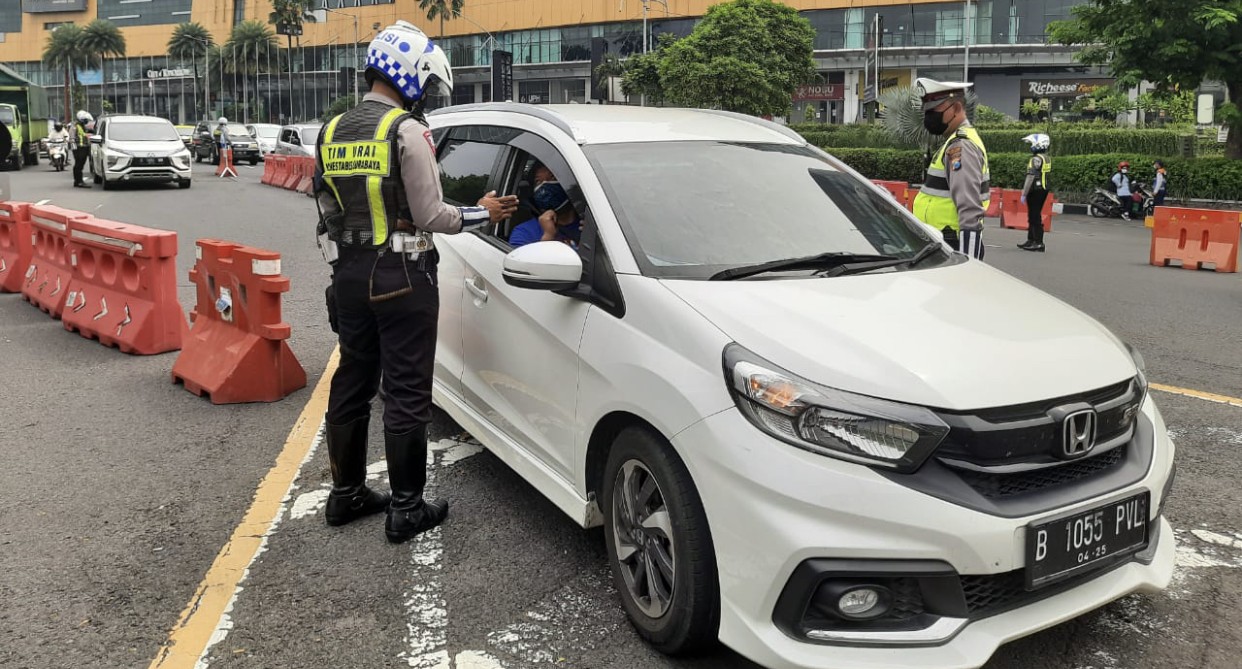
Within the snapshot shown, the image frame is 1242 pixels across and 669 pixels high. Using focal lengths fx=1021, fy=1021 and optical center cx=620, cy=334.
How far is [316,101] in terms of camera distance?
10062 cm

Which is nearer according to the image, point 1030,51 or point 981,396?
point 981,396

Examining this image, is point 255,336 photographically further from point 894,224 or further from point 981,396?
point 981,396

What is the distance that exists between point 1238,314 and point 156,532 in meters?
9.71

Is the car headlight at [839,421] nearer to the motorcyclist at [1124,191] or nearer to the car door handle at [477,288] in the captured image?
the car door handle at [477,288]

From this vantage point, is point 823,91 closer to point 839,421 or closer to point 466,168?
point 466,168

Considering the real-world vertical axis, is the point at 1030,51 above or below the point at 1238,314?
above

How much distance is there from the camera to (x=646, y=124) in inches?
169

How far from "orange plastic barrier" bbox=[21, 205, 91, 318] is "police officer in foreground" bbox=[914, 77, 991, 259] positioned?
656cm

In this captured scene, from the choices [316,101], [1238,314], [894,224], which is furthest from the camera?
[316,101]

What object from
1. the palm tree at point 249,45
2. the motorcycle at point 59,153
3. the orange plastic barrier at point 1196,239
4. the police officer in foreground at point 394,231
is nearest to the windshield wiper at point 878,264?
the police officer in foreground at point 394,231

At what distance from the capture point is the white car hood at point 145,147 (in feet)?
80.3

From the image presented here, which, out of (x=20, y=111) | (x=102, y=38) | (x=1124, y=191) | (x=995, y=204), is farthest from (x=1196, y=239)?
(x=102, y=38)

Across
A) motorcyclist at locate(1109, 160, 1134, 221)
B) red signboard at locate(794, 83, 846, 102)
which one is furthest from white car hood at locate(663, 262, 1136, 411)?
red signboard at locate(794, 83, 846, 102)

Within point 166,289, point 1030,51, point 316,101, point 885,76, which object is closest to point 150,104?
point 316,101
